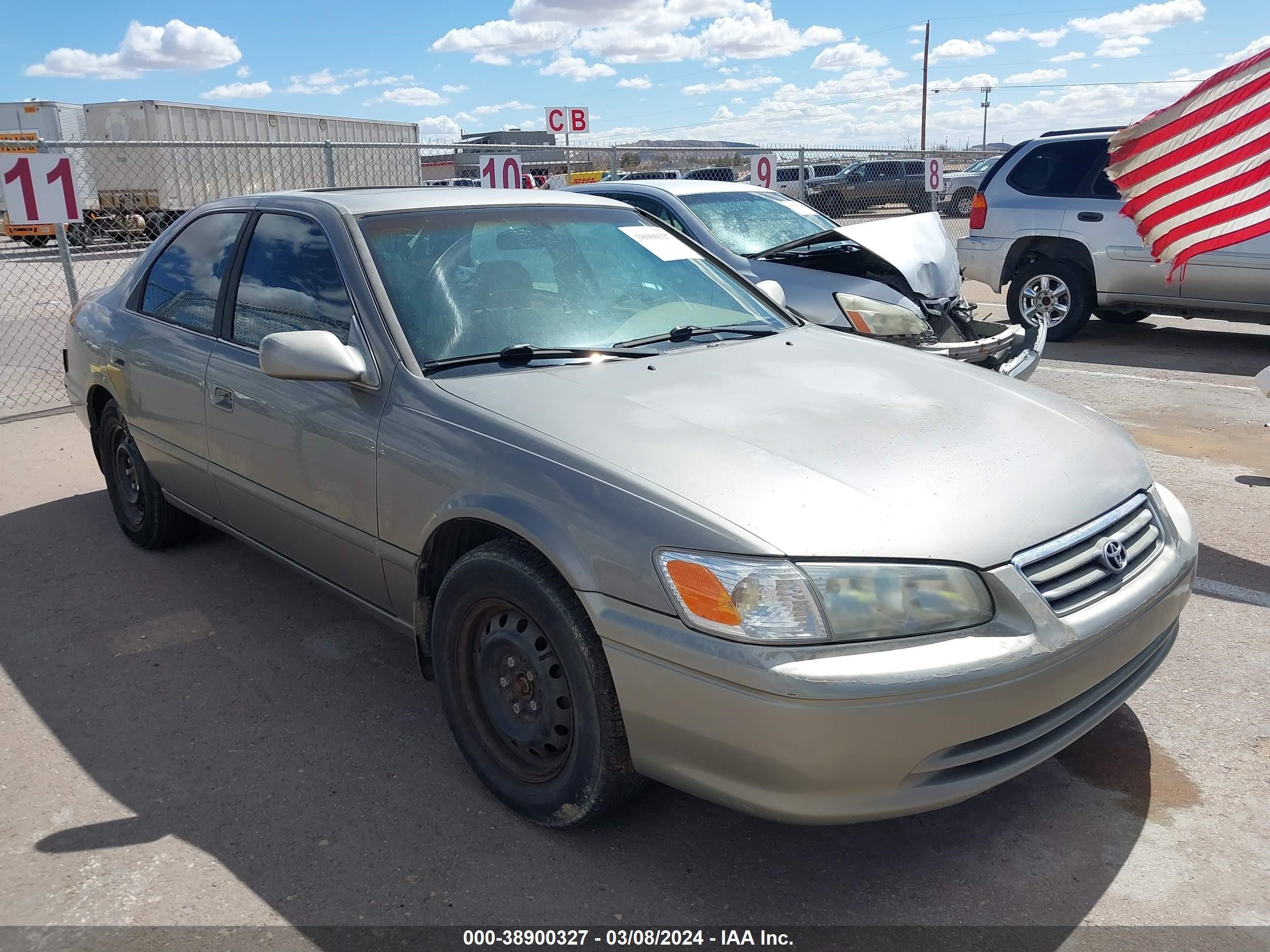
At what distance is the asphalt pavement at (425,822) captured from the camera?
2498mm

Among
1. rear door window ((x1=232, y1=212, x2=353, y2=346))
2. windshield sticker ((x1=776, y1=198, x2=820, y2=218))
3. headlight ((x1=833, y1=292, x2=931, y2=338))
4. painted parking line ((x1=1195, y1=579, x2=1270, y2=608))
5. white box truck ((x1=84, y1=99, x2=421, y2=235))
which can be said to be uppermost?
white box truck ((x1=84, y1=99, x2=421, y2=235))

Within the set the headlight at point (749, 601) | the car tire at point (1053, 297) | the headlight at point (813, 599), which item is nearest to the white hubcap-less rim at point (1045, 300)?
the car tire at point (1053, 297)

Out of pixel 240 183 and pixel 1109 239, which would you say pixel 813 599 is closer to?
pixel 1109 239

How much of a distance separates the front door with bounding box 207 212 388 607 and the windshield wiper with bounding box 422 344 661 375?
20cm

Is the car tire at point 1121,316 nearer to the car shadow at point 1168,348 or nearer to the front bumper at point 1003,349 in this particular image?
the car shadow at point 1168,348

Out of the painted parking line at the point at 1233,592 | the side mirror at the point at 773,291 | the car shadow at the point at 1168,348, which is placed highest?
the side mirror at the point at 773,291

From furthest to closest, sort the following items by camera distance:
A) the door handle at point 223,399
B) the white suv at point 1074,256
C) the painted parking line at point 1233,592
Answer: the white suv at point 1074,256 < the painted parking line at point 1233,592 < the door handle at point 223,399

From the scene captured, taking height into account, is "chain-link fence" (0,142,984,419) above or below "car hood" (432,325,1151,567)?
above

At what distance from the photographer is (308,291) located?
138 inches

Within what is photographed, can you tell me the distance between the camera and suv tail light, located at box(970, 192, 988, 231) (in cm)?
1037

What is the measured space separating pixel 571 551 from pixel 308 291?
1.62 m

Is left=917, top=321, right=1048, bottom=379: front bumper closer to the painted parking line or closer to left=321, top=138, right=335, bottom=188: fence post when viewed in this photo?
the painted parking line

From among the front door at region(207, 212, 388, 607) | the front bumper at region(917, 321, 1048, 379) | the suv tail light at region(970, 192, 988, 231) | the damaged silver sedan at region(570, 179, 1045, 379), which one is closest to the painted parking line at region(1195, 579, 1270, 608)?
the front bumper at region(917, 321, 1048, 379)

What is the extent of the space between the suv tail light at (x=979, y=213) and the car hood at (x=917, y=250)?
3.07 metres
